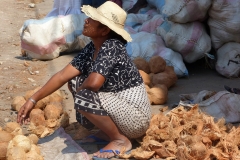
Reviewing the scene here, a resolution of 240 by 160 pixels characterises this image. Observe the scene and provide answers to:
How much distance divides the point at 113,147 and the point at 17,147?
29.5 inches

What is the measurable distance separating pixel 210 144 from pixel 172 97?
5.31 feet

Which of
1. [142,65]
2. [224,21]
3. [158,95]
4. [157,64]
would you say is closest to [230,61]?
[224,21]

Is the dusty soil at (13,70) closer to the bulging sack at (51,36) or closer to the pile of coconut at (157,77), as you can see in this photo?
the bulging sack at (51,36)

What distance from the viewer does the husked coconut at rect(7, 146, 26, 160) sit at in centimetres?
341

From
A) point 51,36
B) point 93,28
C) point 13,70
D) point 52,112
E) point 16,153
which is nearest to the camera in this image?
point 16,153

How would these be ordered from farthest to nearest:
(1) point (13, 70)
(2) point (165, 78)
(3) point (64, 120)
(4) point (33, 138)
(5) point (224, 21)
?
(1) point (13, 70) → (5) point (224, 21) → (2) point (165, 78) → (3) point (64, 120) → (4) point (33, 138)

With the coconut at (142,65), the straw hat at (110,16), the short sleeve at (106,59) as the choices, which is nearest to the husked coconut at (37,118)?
the short sleeve at (106,59)

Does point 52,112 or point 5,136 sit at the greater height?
point 5,136

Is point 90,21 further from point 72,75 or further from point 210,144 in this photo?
point 210,144

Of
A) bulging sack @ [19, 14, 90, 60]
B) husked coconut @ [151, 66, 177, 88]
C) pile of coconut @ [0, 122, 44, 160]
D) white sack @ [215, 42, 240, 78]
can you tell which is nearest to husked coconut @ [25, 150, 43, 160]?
pile of coconut @ [0, 122, 44, 160]

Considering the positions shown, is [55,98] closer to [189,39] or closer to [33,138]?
[33,138]

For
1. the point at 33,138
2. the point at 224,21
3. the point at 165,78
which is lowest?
the point at 165,78

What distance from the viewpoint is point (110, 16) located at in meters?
3.67

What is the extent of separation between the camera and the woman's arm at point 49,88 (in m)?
3.61
